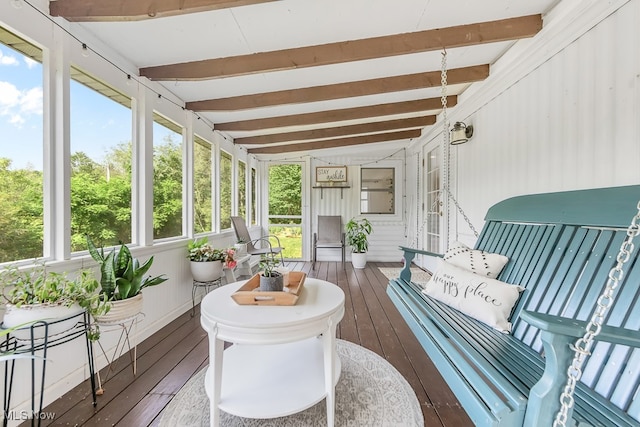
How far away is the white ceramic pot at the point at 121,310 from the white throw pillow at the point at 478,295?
1.91m

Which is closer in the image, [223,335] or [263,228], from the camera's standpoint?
[223,335]

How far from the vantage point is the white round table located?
1.17 m

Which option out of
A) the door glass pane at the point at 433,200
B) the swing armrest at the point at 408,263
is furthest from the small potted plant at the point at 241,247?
the door glass pane at the point at 433,200

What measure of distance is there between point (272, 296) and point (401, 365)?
114 cm

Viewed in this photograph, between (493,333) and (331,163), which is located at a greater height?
(331,163)

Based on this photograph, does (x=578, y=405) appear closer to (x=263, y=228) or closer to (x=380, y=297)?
(x=380, y=297)

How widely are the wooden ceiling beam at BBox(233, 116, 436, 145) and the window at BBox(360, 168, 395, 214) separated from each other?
130 cm

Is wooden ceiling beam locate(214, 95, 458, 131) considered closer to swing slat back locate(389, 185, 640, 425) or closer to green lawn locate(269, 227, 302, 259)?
swing slat back locate(389, 185, 640, 425)

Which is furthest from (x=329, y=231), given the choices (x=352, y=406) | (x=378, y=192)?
(x=352, y=406)

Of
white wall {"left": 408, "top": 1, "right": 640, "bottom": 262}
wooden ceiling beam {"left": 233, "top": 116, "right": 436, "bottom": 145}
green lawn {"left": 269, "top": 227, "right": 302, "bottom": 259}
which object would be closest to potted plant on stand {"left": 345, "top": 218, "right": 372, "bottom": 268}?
green lawn {"left": 269, "top": 227, "right": 302, "bottom": 259}

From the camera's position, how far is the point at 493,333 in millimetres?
1407

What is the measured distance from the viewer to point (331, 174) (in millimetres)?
5480

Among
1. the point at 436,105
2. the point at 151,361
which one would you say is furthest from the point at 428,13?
the point at 151,361

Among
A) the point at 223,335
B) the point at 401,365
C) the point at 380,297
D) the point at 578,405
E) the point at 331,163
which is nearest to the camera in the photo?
the point at 578,405
